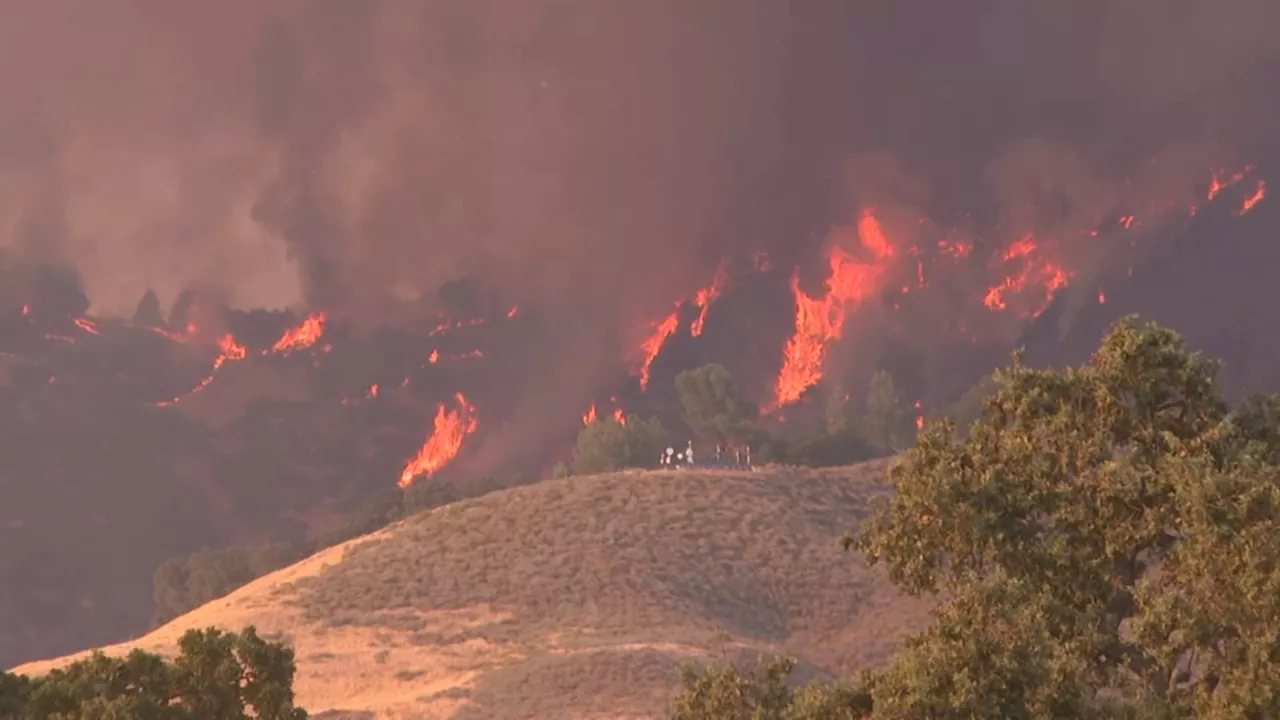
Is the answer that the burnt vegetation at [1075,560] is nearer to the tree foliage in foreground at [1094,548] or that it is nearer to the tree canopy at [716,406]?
the tree foliage in foreground at [1094,548]

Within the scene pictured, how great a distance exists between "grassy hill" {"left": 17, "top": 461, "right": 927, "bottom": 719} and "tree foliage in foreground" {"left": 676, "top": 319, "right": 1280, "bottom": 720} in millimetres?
35542

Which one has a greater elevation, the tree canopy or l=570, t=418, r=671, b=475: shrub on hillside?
the tree canopy

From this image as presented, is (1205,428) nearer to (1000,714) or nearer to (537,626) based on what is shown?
(1000,714)

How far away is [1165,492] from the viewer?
2012cm

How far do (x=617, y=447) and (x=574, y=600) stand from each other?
222ft

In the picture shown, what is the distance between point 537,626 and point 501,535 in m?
16.2

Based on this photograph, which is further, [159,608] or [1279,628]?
[159,608]

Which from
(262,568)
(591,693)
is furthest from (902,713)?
(262,568)

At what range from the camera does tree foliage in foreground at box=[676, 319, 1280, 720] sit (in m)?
17.1

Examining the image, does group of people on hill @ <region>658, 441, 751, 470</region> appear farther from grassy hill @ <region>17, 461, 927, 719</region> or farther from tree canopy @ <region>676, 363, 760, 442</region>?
grassy hill @ <region>17, 461, 927, 719</region>

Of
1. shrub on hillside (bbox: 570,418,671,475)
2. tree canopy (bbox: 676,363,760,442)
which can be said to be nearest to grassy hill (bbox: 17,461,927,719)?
shrub on hillside (bbox: 570,418,671,475)

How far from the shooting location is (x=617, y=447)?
471 feet

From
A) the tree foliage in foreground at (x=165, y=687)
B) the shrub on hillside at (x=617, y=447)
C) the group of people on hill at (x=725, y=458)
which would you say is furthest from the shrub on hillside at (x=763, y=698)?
the shrub on hillside at (x=617, y=447)

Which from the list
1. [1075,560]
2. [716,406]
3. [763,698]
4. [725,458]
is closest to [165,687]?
[763,698]
